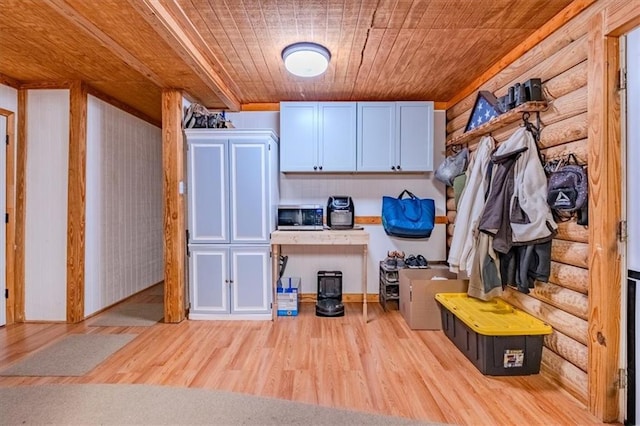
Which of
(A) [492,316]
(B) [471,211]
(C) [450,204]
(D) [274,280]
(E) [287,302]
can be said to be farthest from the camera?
(C) [450,204]

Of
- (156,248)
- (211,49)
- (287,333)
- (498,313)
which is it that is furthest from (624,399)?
(156,248)

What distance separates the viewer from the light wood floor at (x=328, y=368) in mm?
1924

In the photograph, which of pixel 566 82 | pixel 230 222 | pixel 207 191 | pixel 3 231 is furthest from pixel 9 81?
pixel 566 82

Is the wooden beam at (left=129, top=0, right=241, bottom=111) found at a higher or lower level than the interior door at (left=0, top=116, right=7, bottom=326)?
higher

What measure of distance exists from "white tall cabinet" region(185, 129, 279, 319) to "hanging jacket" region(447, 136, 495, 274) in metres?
1.78

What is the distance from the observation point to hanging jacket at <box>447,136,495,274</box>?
2.61 m

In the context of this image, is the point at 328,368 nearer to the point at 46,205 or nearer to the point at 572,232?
the point at 572,232

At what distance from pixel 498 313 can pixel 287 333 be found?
1.77 metres

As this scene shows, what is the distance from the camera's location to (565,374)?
6.83 ft

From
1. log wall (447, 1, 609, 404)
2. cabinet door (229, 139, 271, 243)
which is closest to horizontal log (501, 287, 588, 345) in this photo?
log wall (447, 1, 609, 404)

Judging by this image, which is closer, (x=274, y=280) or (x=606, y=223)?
(x=606, y=223)

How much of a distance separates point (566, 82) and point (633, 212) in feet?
2.95

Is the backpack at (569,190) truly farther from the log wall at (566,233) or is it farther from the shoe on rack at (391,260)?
the shoe on rack at (391,260)

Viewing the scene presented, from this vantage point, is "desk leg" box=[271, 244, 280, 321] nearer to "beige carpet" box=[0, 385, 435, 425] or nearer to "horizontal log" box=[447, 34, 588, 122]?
"beige carpet" box=[0, 385, 435, 425]
